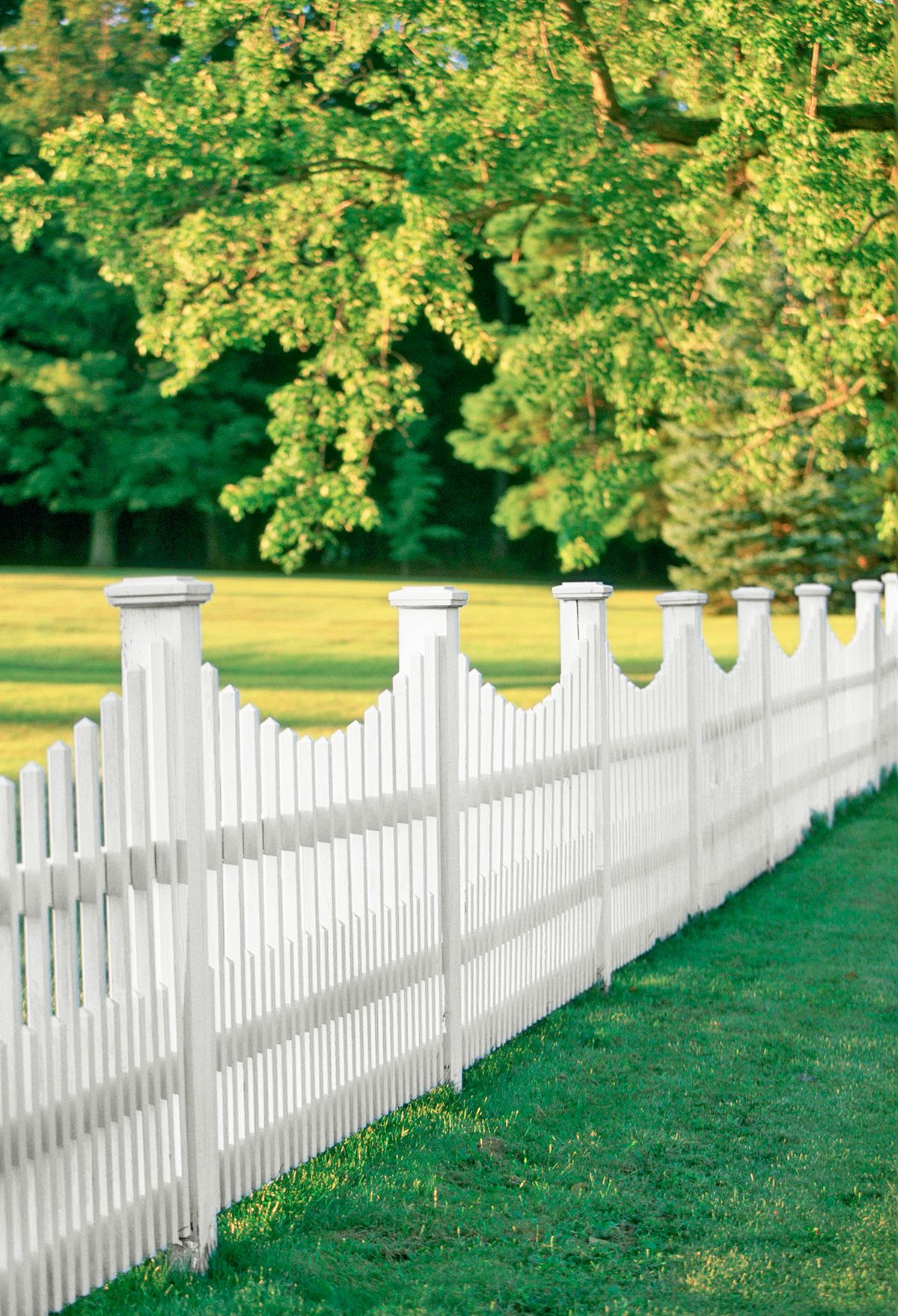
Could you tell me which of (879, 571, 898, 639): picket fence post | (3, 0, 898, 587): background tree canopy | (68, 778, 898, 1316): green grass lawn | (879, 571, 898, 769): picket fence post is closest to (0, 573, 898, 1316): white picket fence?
(68, 778, 898, 1316): green grass lawn

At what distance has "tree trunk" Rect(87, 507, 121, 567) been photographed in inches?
2325

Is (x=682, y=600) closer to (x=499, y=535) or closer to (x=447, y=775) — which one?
(x=447, y=775)

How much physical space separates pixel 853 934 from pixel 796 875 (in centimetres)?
156

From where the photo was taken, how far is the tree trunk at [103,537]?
5906cm

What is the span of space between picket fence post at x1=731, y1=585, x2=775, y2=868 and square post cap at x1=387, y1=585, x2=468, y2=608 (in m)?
4.26

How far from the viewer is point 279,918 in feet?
14.3

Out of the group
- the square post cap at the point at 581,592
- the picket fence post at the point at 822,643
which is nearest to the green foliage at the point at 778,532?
the picket fence post at the point at 822,643

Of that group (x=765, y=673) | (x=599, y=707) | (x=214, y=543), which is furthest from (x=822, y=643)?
(x=214, y=543)

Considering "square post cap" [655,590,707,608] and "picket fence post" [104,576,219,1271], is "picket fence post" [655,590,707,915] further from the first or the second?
"picket fence post" [104,576,219,1271]

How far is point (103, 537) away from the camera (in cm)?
5919

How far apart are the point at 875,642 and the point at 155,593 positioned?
1008 cm

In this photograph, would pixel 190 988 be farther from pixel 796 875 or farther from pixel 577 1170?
pixel 796 875

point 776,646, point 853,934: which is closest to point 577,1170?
point 853,934

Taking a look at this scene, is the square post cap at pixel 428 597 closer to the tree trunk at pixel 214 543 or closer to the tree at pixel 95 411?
the tree at pixel 95 411
